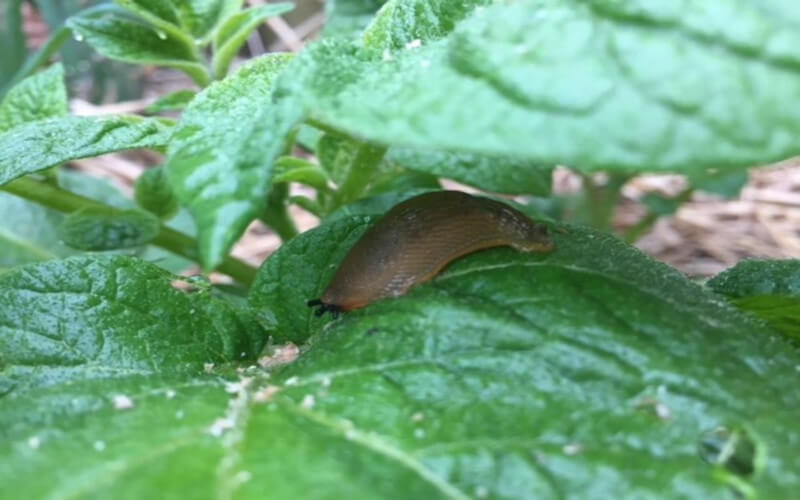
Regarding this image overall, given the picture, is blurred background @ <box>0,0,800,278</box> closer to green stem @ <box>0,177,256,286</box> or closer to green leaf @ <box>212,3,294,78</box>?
green leaf @ <box>212,3,294,78</box>

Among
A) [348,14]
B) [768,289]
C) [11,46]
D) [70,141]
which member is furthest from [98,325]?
[11,46]

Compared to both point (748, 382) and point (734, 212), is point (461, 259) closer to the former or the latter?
point (748, 382)

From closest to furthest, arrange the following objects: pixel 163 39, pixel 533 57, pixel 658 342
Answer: pixel 533 57
pixel 658 342
pixel 163 39

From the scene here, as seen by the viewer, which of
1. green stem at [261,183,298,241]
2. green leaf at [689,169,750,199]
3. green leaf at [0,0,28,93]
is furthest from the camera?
green leaf at [0,0,28,93]

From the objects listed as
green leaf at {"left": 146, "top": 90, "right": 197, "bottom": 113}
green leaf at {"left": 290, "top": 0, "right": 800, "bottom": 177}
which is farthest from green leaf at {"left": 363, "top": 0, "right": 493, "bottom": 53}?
green leaf at {"left": 146, "top": 90, "right": 197, "bottom": 113}

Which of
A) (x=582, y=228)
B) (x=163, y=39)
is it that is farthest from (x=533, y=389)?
(x=163, y=39)
